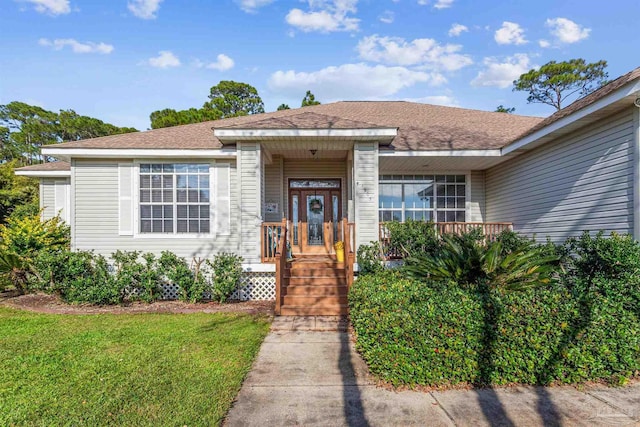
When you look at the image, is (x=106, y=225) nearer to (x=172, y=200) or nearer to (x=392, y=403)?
(x=172, y=200)

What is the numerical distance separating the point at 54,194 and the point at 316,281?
9.81 meters

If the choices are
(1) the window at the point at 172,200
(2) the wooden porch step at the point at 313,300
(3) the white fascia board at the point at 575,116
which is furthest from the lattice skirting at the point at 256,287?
(3) the white fascia board at the point at 575,116

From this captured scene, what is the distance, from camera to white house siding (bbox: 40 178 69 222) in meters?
10.7

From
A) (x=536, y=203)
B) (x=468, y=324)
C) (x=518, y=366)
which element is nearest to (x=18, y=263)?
(x=468, y=324)

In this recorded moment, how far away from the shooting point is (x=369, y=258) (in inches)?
267

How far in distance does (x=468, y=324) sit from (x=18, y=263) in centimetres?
948

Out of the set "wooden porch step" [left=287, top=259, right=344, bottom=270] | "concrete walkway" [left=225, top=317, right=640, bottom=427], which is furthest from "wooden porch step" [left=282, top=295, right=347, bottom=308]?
"concrete walkway" [left=225, top=317, right=640, bottom=427]

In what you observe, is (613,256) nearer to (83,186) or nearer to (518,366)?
(518,366)

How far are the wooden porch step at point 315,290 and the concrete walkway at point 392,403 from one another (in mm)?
2489

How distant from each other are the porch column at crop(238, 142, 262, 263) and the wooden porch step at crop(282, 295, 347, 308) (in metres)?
1.38

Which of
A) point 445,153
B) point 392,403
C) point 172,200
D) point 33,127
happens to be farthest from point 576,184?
point 33,127

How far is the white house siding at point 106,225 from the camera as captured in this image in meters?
8.09

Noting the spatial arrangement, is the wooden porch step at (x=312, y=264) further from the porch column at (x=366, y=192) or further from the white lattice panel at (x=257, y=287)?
the porch column at (x=366, y=192)

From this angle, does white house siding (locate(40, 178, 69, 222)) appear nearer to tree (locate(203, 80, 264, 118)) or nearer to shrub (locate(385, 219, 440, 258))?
shrub (locate(385, 219, 440, 258))
